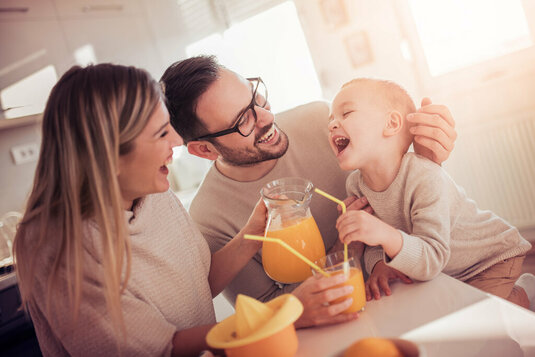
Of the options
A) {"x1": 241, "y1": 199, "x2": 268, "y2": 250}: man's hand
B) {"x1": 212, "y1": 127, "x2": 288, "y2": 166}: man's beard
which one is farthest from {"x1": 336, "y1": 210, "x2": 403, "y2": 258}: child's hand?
{"x1": 212, "y1": 127, "x2": 288, "y2": 166}: man's beard

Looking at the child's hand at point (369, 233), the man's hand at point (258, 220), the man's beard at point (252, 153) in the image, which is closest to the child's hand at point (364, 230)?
the child's hand at point (369, 233)

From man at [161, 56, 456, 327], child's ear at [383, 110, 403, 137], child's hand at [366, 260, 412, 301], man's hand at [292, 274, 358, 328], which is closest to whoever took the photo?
man's hand at [292, 274, 358, 328]

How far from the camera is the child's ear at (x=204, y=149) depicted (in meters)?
1.73

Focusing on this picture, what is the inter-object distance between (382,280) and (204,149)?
0.96 meters

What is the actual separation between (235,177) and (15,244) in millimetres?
835

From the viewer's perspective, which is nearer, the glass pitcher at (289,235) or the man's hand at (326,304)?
the man's hand at (326,304)

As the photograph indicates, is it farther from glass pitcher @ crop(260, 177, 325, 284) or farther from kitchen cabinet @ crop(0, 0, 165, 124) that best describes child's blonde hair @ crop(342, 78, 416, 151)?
kitchen cabinet @ crop(0, 0, 165, 124)

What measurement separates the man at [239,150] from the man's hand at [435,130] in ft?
1.55

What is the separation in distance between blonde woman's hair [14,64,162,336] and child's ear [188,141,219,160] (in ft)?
2.20

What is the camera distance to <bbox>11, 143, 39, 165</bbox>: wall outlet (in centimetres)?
331

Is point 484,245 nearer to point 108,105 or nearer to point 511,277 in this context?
point 511,277

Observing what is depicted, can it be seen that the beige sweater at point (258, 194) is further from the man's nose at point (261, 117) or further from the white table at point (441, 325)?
the white table at point (441, 325)

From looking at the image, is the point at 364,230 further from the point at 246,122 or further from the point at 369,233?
the point at 246,122

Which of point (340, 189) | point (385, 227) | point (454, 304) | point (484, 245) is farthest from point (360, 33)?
point (454, 304)
